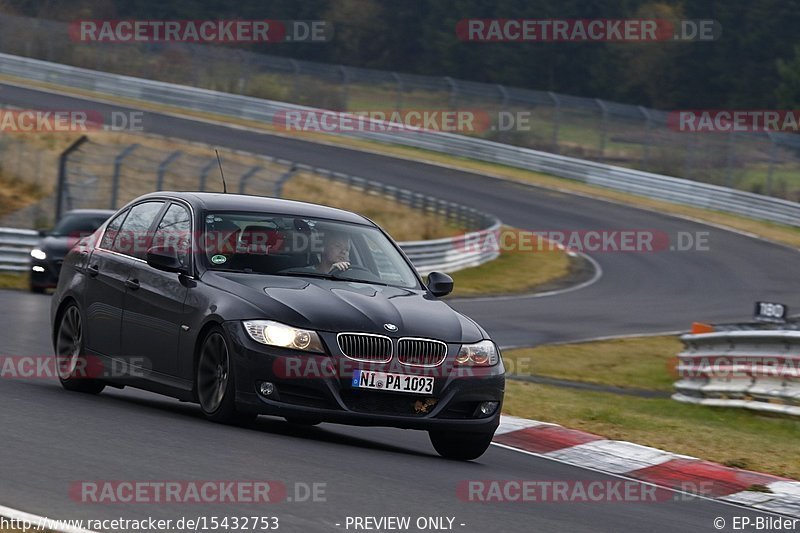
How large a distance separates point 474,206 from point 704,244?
21.3 feet

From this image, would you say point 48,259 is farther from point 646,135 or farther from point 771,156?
point 646,135

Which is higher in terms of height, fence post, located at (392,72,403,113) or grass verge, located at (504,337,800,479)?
fence post, located at (392,72,403,113)

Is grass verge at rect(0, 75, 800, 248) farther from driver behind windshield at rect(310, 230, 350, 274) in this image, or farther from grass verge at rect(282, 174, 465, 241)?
driver behind windshield at rect(310, 230, 350, 274)

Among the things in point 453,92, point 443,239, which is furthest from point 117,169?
point 453,92

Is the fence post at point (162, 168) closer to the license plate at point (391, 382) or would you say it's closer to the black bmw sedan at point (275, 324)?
the black bmw sedan at point (275, 324)

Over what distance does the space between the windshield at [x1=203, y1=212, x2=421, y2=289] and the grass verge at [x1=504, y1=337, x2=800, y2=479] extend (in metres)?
2.71

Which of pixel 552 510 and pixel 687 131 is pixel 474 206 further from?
pixel 552 510

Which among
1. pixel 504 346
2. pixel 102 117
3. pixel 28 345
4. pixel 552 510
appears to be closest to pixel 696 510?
pixel 552 510

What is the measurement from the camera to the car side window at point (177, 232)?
911cm

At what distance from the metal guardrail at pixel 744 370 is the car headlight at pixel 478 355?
6.24 meters

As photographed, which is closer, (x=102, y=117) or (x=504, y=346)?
(x=504, y=346)

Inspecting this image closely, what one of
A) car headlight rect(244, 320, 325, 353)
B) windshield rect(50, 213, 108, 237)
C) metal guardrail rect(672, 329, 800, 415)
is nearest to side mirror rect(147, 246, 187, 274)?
car headlight rect(244, 320, 325, 353)

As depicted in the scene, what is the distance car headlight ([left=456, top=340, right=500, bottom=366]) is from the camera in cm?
850

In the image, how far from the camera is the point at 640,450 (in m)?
9.77
